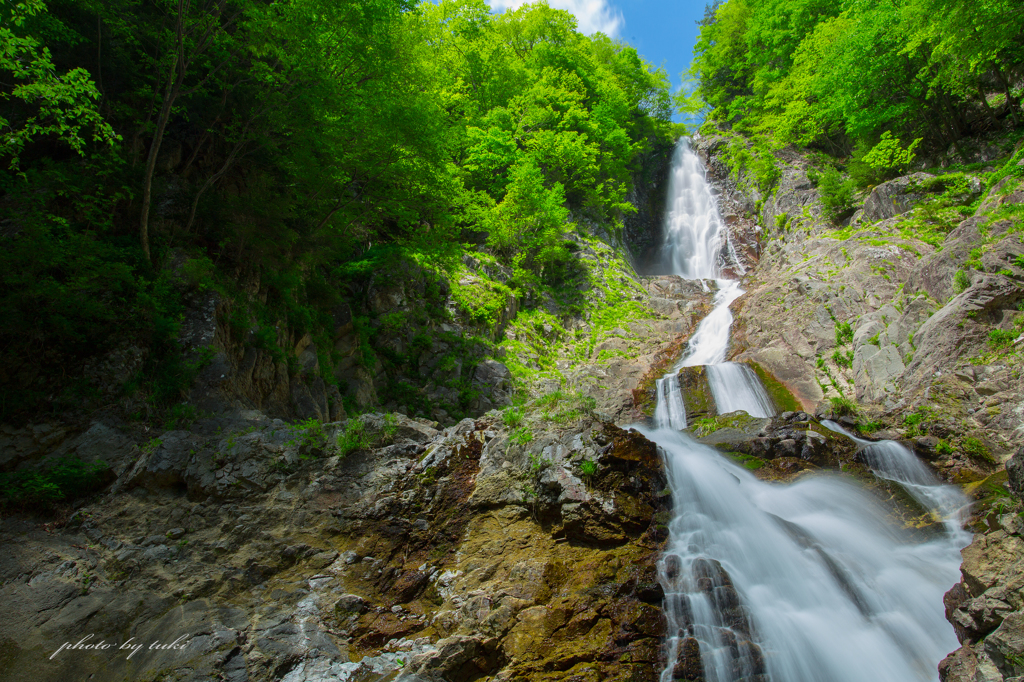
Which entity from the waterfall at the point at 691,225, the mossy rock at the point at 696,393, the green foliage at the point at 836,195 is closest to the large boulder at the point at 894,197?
the green foliage at the point at 836,195

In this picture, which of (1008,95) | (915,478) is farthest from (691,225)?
(915,478)

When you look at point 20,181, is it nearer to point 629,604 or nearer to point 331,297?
point 331,297

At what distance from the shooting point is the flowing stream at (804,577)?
4945 mm

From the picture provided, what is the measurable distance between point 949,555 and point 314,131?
43.3ft

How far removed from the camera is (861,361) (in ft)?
40.9

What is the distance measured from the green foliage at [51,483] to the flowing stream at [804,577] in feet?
22.5

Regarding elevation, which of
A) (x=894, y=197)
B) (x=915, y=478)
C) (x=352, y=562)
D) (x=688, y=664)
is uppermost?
(x=894, y=197)

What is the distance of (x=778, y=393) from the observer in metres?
13.8

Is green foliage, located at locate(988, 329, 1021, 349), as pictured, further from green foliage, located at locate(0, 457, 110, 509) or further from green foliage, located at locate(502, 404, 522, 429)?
green foliage, located at locate(0, 457, 110, 509)

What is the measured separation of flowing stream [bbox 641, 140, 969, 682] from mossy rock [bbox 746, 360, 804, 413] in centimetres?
348

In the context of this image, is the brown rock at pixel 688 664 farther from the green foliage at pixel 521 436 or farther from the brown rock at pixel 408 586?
the green foliage at pixel 521 436

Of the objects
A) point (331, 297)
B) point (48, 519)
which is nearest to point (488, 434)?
point (48, 519)

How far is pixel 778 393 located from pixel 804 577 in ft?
29.2

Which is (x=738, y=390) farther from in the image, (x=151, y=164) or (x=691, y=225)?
(x=691, y=225)
